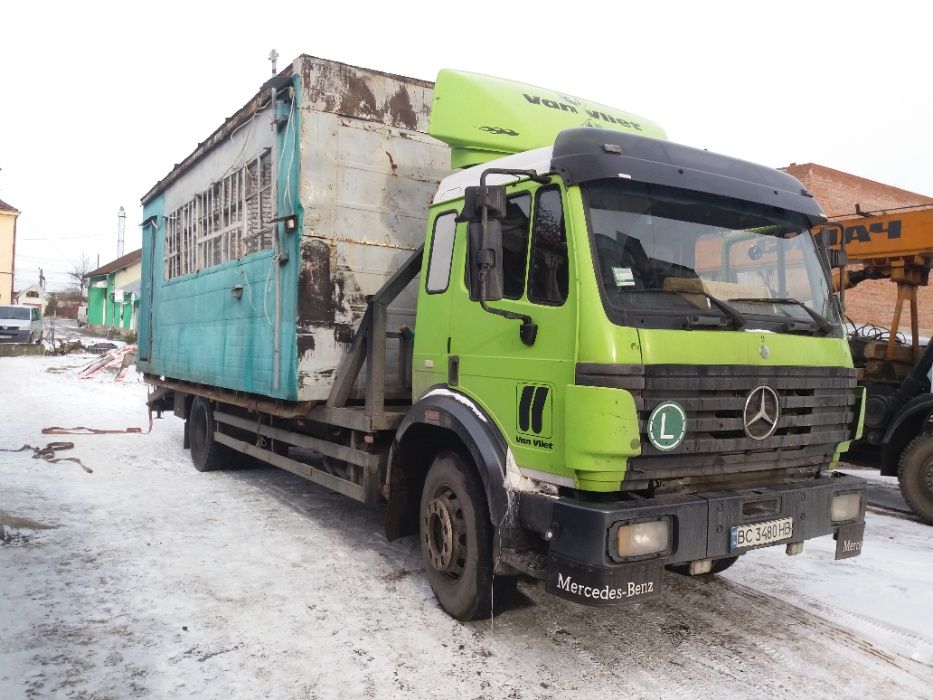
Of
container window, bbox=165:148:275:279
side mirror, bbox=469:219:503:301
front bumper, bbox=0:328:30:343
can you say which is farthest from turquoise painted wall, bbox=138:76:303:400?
front bumper, bbox=0:328:30:343

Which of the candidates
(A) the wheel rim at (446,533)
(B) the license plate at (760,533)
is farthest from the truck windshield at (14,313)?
(B) the license plate at (760,533)

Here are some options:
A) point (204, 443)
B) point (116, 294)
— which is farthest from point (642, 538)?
point (116, 294)

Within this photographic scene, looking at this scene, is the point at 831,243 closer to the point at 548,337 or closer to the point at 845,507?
the point at 845,507

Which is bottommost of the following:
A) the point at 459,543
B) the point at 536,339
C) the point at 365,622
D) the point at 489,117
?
the point at 365,622

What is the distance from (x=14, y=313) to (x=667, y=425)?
32.9 m

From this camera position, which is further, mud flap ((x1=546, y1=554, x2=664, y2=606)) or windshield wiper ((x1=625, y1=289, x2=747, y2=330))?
windshield wiper ((x1=625, y1=289, x2=747, y2=330))

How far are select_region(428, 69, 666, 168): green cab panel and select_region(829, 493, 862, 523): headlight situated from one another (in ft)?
9.04

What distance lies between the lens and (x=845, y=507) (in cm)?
382

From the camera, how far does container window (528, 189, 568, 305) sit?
3.38m

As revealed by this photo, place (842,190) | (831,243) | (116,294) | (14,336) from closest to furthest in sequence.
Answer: (831,243), (842,190), (14,336), (116,294)

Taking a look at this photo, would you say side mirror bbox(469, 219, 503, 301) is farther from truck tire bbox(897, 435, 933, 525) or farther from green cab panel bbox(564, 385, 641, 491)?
truck tire bbox(897, 435, 933, 525)

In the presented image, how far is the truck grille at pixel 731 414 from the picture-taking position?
3123 millimetres

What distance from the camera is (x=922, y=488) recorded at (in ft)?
22.7

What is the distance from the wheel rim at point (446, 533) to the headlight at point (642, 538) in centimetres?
111
